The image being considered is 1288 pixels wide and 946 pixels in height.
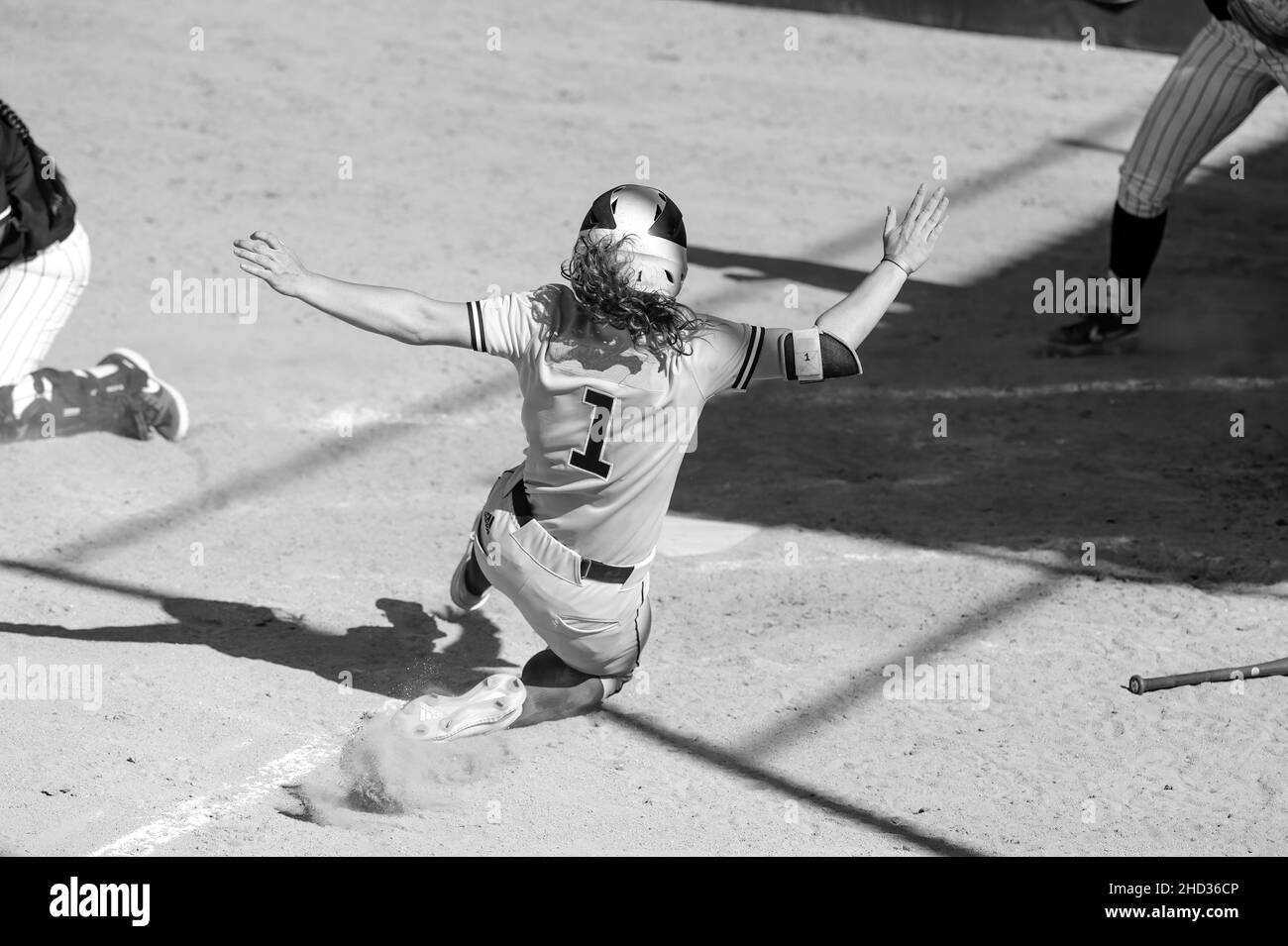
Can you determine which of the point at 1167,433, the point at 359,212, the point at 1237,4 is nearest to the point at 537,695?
the point at 1167,433

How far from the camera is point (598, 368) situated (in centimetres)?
379

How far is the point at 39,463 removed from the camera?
5816 mm

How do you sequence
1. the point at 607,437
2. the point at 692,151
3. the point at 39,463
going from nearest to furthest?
the point at 607,437 → the point at 39,463 → the point at 692,151

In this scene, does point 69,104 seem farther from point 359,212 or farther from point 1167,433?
point 1167,433

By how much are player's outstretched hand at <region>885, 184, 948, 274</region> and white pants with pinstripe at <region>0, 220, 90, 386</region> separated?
3337mm

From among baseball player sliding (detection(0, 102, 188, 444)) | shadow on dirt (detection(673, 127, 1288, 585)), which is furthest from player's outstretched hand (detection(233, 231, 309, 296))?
shadow on dirt (detection(673, 127, 1288, 585))

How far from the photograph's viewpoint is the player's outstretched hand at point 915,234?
3.87m

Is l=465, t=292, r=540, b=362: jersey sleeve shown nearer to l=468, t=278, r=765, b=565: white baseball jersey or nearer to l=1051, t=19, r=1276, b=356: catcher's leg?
l=468, t=278, r=765, b=565: white baseball jersey

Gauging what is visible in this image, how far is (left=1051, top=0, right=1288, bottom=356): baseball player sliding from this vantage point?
6379 millimetres

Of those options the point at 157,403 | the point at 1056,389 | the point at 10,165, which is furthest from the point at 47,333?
the point at 1056,389

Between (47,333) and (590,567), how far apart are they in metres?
2.94

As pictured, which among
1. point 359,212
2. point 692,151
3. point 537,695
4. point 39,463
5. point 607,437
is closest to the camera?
point 607,437

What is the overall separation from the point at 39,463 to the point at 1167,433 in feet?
14.0

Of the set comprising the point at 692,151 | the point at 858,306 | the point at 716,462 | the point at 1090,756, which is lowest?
the point at 1090,756
